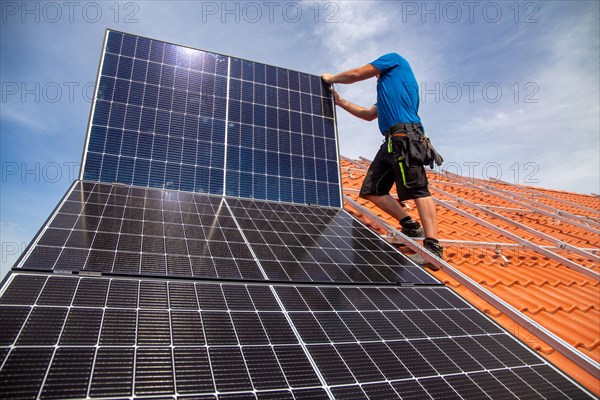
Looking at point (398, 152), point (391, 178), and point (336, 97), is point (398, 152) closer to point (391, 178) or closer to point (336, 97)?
point (391, 178)

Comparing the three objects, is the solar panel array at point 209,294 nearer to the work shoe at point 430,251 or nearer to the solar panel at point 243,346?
the solar panel at point 243,346

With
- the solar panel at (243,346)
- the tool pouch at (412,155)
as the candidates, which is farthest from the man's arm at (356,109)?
the solar panel at (243,346)

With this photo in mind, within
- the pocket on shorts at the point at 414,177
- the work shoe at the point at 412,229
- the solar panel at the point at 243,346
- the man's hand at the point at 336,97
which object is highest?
the man's hand at the point at 336,97

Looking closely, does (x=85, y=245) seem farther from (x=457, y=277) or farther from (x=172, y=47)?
(x=172, y=47)

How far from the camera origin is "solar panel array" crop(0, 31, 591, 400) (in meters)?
2.42

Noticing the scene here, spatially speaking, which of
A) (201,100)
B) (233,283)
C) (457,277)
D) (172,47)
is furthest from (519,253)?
(172,47)

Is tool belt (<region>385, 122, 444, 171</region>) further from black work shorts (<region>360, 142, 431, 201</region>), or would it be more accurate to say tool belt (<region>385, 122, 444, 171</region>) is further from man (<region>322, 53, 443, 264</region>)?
black work shorts (<region>360, 142, 431, 201</region>)

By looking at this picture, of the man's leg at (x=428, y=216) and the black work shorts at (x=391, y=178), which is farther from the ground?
the black work shorts at (x=391, y=178)

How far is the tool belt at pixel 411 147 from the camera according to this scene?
5582mm

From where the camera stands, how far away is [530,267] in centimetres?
645

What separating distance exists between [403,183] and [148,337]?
424 cm

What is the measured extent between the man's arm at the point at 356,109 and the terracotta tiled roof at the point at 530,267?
6.00 ft

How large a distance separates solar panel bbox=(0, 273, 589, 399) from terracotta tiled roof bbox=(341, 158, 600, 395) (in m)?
0.97

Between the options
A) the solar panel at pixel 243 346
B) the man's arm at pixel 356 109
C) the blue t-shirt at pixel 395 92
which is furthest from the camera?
the man's arm at pixel 356 109
